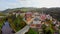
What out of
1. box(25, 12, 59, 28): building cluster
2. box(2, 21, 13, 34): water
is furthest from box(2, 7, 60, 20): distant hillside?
box(2, 21, 13, 34): water

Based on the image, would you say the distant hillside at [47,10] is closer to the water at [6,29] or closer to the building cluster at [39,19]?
the building cluster at [39,19]

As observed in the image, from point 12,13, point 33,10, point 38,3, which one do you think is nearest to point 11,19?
point 12,13

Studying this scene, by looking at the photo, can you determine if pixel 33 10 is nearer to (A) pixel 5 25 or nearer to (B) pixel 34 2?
(B) pixel 34 2

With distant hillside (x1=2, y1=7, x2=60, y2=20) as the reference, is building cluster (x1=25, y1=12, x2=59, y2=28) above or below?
below

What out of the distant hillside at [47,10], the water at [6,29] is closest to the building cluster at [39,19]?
the distant hillside at [47,10]

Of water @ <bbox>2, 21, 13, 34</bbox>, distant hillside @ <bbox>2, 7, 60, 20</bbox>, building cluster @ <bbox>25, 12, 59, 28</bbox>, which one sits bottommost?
water @ <bbox>2, 21, 13, 34</bbox>

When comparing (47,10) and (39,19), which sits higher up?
(47,10)

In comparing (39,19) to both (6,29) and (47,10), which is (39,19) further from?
(6,29)

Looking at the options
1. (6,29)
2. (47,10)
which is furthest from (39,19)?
(6,29)

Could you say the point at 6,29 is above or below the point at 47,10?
below

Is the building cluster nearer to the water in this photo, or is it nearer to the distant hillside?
the distant hillside

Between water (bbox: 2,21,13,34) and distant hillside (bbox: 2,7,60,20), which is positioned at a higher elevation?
distant hillside (bbox: 2,7,60,20)
